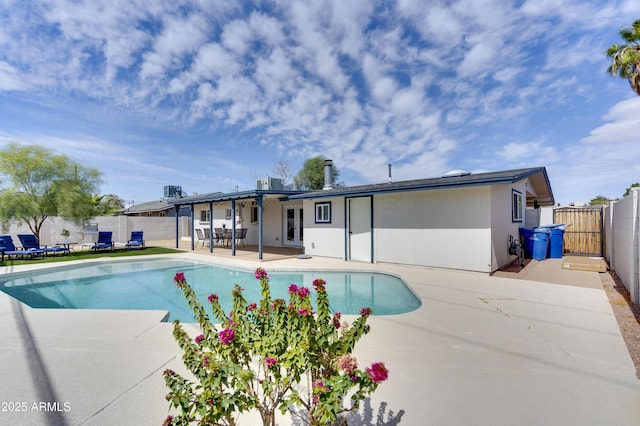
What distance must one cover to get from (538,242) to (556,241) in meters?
0.77

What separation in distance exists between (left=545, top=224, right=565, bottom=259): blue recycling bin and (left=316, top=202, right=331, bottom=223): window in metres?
8.54

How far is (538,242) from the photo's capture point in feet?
35.0

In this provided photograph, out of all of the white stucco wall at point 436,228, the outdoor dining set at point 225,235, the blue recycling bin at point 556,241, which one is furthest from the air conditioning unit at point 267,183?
the blue recycling bin at point 556,241

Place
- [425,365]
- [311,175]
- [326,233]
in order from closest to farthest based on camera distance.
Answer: [425,365]
[326,233]
[311,175]

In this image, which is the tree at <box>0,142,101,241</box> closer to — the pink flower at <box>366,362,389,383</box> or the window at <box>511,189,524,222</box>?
the pink flower at <box>366,362,389,383</box>

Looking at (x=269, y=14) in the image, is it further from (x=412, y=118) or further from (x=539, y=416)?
(x=539, y=416)

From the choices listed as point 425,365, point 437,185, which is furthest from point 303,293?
point 437,185

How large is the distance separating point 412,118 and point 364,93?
356cm

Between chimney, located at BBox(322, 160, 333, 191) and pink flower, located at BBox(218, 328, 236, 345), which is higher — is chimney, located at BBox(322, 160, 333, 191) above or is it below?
above

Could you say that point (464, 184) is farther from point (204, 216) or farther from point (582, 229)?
point (204, 216)

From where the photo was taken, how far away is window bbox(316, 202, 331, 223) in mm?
11781

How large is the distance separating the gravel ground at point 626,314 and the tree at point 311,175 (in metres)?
28.5

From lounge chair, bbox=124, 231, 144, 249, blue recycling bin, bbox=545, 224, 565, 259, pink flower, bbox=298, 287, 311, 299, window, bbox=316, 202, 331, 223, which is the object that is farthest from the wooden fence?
lounge chair, bbox=124, 231, 144, 249

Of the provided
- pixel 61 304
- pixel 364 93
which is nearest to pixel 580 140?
pixel 364 93
